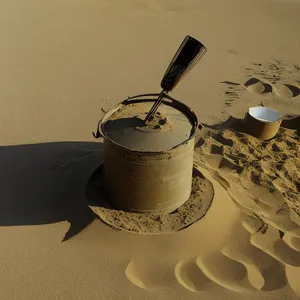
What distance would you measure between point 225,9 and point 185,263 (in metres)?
7.50

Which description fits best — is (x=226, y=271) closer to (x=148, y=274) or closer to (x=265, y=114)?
(x=148, y=274)

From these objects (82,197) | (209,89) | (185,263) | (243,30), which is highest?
(243,30)

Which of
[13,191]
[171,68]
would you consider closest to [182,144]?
[171,68]

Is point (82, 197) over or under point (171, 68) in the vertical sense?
under

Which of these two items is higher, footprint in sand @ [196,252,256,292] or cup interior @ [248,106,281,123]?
cup interior @ [248,106,281,123]

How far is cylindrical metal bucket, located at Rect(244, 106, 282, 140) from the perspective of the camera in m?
5.20

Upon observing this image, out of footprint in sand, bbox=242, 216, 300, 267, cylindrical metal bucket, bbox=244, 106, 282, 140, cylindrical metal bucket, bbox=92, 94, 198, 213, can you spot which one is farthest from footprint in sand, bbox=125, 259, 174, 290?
cylindrical metal bucket, bbox=244, 106, 282, 140

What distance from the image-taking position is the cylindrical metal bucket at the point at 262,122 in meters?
5.20

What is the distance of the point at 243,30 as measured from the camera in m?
8.72

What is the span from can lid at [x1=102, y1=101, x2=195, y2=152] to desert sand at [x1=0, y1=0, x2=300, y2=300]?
79 centimetres

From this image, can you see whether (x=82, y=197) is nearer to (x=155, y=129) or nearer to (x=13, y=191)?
(x=13, y=191)

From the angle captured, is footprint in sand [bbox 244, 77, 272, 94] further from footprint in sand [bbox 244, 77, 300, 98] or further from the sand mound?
the sand mound

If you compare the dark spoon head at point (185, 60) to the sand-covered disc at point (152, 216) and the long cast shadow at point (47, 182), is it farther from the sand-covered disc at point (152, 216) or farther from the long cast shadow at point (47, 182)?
the long cast shadow at point (47, 182)

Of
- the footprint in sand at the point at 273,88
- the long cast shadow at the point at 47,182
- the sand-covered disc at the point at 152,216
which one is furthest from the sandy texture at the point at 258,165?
the long cast shadow at the point at 47,182
